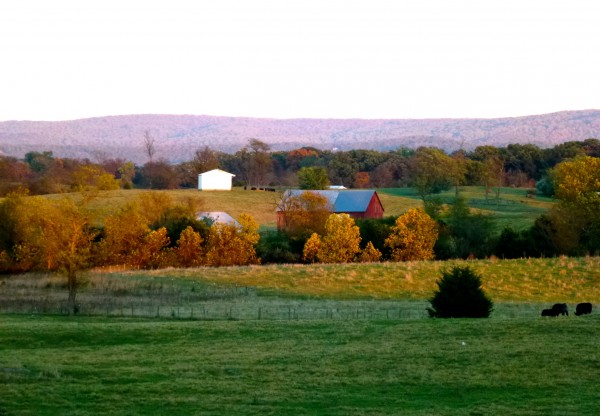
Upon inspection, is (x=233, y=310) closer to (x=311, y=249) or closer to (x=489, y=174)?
(x=311, y=249)

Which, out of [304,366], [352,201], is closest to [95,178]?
[352,201]

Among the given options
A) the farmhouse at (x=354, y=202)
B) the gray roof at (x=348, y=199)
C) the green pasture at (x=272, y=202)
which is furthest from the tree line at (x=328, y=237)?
the gray roof at (x=348, y=199)

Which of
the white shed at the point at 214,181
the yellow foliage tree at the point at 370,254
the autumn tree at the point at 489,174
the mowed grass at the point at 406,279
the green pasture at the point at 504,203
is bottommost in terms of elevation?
the yellow foliage tree at the point at 370,254

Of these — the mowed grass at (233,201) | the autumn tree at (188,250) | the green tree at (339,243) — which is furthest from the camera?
the mowed grass at (233,201)

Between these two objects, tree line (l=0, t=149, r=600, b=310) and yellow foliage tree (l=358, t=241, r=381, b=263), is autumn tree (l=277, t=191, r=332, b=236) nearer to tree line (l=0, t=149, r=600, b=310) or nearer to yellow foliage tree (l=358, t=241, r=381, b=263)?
tree line (l=0, t=149, r=600, b=310)

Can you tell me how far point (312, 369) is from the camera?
60.6ft

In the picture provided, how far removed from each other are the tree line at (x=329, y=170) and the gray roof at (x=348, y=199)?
15.8 m

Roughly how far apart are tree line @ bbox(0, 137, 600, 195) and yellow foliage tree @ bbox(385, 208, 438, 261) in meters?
43.8

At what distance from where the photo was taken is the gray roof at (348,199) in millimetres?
97875

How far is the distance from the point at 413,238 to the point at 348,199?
29.8m

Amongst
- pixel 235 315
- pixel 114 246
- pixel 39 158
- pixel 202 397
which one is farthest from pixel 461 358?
pixel 39 158

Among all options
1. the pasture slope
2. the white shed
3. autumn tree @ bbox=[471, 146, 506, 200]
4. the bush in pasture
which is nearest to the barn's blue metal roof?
autumn tree @ bbox=[471, 146, 506, 200]

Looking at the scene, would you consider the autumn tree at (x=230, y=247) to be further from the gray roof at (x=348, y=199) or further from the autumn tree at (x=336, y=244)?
the gray roof at (x=348, y=199)

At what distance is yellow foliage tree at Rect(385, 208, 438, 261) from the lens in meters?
70.0
